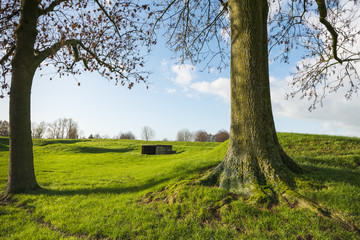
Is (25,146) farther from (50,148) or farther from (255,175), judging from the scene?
(50,148)

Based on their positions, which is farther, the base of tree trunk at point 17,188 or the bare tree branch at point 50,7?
the bare tree branch at point 50,7

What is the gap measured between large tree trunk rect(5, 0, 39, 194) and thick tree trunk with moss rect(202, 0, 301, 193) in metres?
7.77

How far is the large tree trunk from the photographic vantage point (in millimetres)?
8492

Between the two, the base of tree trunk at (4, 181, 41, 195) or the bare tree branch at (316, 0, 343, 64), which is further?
the bare tree branch at (316, 0, 343, 64)

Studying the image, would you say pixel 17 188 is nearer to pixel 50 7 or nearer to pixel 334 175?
pixel 50 7

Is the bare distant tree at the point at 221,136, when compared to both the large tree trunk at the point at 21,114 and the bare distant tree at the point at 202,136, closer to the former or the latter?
the bare distant tree at the point at 202,136

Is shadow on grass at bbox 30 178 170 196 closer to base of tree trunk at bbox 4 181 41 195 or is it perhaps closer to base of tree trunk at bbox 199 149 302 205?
base of tree trunk at bbox 4 181 41 195

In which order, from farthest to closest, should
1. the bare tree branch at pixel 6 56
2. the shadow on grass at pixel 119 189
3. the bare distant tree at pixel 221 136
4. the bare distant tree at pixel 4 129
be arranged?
the bare distant tree at pixel 221 136 → the bare distant tree at pixel 4 129 → the bare tree branch at pixel 6 56 → the shadow on grass at pixel 119 189

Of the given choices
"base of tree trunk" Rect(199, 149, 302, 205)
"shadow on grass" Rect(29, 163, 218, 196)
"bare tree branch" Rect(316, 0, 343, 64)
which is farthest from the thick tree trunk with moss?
"bare tree branch" Rect(316, 0, 343, 64)

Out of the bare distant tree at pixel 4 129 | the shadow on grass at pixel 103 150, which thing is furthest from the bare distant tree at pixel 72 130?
the shadow on grass at pixel 103 150

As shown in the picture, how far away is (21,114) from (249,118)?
29.8ft

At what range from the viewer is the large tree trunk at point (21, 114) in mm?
8492

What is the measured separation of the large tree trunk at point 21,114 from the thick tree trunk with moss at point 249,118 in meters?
7.77

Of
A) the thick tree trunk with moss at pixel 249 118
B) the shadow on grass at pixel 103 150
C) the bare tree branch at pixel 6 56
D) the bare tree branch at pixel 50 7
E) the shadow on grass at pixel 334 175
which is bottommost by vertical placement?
the shadow on grass at pixel 103 150
